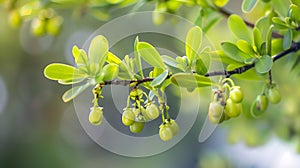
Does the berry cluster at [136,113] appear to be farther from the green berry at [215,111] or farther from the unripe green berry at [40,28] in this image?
the unripe green berry at [40,28]

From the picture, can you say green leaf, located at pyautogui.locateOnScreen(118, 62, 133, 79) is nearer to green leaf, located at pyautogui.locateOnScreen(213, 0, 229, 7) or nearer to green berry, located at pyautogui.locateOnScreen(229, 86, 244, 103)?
green berry, located at pyautogui.locateOnScreen(229, 86, 244, 103)

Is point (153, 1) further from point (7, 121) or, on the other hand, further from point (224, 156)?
point (7, 121)

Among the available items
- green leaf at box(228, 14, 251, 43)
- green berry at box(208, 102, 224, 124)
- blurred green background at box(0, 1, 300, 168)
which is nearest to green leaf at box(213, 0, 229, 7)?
green leaf at box(228, 14, 251, 43)

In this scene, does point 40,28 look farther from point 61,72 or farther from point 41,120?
point 41,120

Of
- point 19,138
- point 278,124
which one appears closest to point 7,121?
point 19,138

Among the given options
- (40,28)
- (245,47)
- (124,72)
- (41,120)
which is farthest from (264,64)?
(41,120)
